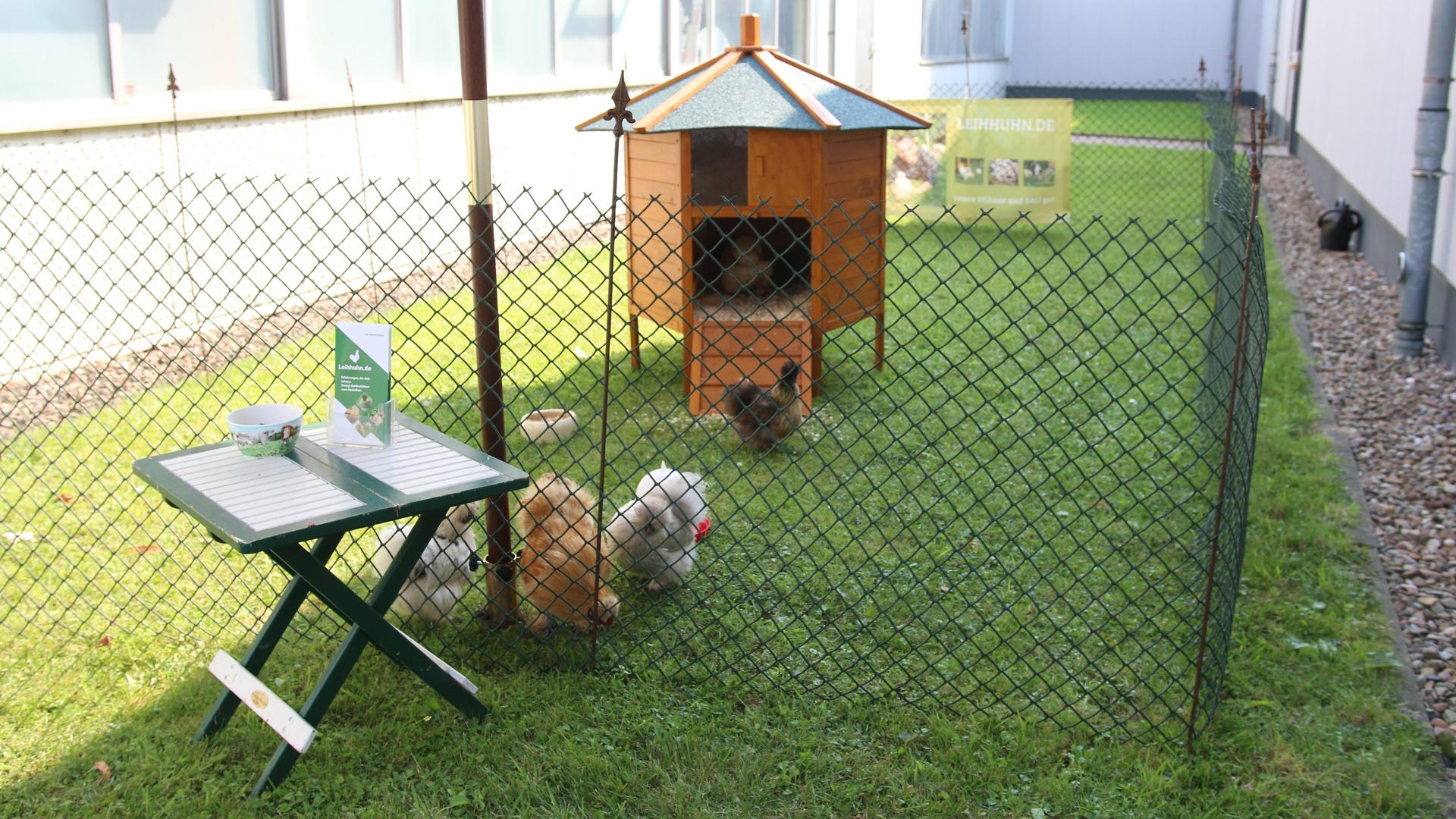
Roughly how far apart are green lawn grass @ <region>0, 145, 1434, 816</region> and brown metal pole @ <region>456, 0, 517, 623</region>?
0.17 meters

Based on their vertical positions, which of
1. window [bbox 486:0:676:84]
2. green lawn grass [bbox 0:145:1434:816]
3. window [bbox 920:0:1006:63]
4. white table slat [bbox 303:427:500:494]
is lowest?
green lawn grass [bbox 0:145:1434:816]

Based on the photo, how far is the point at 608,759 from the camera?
10.2 feet

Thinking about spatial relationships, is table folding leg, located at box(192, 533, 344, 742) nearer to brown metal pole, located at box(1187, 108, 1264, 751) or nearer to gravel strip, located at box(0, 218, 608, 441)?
gravel strip, located at box(0, 218, 608, 441)

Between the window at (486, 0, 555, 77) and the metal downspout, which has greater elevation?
the window at (486, 0, 555, 77)

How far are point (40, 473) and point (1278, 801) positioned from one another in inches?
185

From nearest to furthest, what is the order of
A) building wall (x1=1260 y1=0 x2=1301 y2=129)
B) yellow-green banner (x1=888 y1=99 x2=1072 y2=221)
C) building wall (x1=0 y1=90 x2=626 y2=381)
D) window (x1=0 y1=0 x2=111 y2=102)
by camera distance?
1. building wall (x1=0 y1=90 x2=626 y2=381)
2. window (x1=0 y1=0 x2=111 y2=102)
3. yellow-green banner (x1=888 y1=99 x2=1072 y2=221)
4. building wall (x1=1260 y1=0 x2=1301 y2=129)

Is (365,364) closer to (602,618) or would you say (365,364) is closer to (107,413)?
(602,618)

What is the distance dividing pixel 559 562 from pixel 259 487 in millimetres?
987

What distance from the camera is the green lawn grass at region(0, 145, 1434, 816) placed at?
3.02 meters

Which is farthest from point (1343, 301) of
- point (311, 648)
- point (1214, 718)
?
point (311, 648)

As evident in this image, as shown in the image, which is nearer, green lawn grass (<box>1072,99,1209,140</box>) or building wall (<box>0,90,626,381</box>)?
building wall (<box>0,90,626,381</box>)

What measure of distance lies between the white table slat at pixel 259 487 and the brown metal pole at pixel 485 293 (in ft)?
2.04

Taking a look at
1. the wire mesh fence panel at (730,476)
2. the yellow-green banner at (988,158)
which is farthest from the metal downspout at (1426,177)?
the yellow-green banner at (988,158)

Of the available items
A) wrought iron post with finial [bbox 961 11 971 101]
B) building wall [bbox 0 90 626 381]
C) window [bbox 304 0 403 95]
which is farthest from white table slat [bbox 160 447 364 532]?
wrought iron post with finial [bbox 961 11 971 101]
